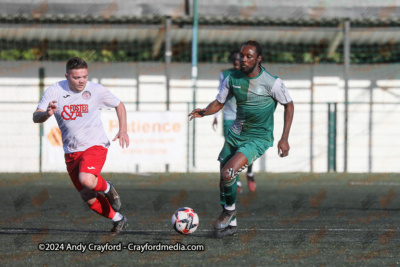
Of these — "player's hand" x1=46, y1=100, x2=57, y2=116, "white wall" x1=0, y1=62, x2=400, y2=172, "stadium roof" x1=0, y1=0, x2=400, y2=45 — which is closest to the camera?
"player's hand" x1=46, y1=100, x2=57, y2=116

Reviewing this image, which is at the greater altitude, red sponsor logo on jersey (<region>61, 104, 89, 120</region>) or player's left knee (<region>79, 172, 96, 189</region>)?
red sponsor logo on jersey (<region>61, 104, 89, 120</region>)

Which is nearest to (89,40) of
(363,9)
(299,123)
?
(299,123)

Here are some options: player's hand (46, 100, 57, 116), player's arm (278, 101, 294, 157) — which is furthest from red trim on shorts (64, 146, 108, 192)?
player's arm (278, 101, 294, 157)

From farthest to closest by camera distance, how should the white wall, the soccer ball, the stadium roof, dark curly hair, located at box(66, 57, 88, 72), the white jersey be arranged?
the white wall → the stadium roof → the white jersey → dark curly hair, located at box(66, 57, 88, 72) → the soccer ball

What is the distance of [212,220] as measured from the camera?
372 inches

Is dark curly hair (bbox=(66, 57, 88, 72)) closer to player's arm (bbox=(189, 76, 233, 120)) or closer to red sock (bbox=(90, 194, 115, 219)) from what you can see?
player's arm (bbox=(189, 76, 233, 120))

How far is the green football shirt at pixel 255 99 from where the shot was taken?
786 cm

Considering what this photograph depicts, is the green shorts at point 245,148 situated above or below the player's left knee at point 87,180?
above

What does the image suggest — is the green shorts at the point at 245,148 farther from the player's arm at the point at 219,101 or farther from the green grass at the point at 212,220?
the green grass at the point at 212,220

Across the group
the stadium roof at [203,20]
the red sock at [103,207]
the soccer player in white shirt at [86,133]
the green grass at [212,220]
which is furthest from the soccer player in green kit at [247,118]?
the stadium roof at [203,20]

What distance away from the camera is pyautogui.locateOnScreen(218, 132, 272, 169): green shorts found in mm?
7840

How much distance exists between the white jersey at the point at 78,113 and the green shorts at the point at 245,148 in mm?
1320

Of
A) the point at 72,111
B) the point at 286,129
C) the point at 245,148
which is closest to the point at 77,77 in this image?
the point at 72,111

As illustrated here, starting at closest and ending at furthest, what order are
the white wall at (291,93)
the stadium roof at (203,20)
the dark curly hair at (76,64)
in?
the dark curly hair at (76,64), the stadium roof at (203,20), the white wall at (291,93)
